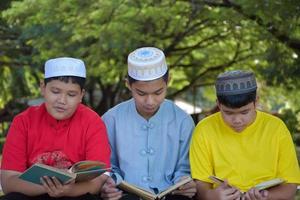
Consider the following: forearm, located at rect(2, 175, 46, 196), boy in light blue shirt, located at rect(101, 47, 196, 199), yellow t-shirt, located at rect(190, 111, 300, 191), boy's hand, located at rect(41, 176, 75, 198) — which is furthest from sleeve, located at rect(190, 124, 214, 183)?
forearm, located at rect(2, 175, 46, 196)

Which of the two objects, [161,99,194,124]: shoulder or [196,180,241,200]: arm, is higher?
[161,99,194,124]: shoulder

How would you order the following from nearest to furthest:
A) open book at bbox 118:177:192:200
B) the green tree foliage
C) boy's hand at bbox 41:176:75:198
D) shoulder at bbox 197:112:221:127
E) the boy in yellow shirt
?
boy's hand at bbox 41:176:75:198, open book at bbox 118:177:192:200, the boy in yellow shirt, shoulder at bbox 197:112:221:127, the green tree foliage

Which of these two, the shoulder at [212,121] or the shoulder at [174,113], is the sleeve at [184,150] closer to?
the shoulder at [174,113]

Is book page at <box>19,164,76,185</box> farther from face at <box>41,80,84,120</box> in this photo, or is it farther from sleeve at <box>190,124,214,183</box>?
sleeve at <box>190,124,214,183</box>

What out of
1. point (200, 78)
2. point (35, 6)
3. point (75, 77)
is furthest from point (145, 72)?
point (200, 78)

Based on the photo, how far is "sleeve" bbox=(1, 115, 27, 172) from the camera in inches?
140

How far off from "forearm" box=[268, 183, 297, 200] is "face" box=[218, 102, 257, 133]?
0.44m

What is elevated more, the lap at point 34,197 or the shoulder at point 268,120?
the shoulder at point 268,120

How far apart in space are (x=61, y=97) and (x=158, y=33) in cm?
866

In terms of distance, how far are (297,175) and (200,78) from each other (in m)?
12.7

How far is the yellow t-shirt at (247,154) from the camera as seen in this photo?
11.9ft

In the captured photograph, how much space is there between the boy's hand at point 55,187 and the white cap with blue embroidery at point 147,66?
0.79m

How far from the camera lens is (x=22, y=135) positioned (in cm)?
362

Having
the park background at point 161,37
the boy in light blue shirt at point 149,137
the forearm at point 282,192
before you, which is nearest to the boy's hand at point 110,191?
the boy in light blue shirt at point 149,137
